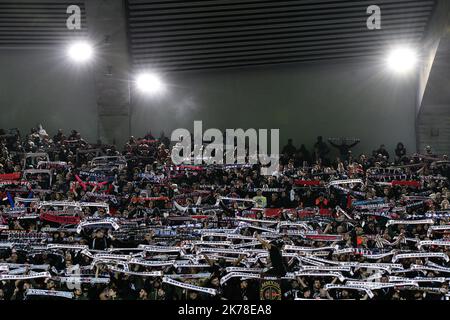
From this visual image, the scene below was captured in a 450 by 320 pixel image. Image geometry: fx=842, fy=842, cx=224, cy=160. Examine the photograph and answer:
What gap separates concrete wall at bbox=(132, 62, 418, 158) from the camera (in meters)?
31.4

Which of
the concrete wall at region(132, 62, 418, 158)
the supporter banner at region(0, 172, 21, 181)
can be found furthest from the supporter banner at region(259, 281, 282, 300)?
the concrete wall at region(132, 62, 418, 158)

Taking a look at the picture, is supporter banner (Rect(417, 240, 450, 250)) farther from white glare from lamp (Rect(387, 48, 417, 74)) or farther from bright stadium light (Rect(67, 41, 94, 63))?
bright stadium light (Rect(67, 41, 94, 63))

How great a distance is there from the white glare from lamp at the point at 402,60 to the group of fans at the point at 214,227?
5042mm

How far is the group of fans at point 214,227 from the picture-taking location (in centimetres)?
1777

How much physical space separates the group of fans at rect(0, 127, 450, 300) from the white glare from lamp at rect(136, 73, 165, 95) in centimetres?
387

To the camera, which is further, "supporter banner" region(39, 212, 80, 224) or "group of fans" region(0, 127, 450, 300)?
"supporter banner" region(39, 212, 80, 224)

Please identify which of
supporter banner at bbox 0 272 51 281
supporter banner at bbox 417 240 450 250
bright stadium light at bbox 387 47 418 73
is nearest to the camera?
supporter banner at bbox 0 272 51 281

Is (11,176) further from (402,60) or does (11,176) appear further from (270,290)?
(402,60)

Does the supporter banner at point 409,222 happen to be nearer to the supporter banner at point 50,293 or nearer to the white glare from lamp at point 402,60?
the supporter banner at point 50,293

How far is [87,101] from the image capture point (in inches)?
1260

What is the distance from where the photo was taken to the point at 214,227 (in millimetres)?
20734

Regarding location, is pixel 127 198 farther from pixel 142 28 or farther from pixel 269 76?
pixel 269 76

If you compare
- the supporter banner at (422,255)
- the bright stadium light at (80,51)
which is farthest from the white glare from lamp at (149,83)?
the supporter banner at (422,255)
